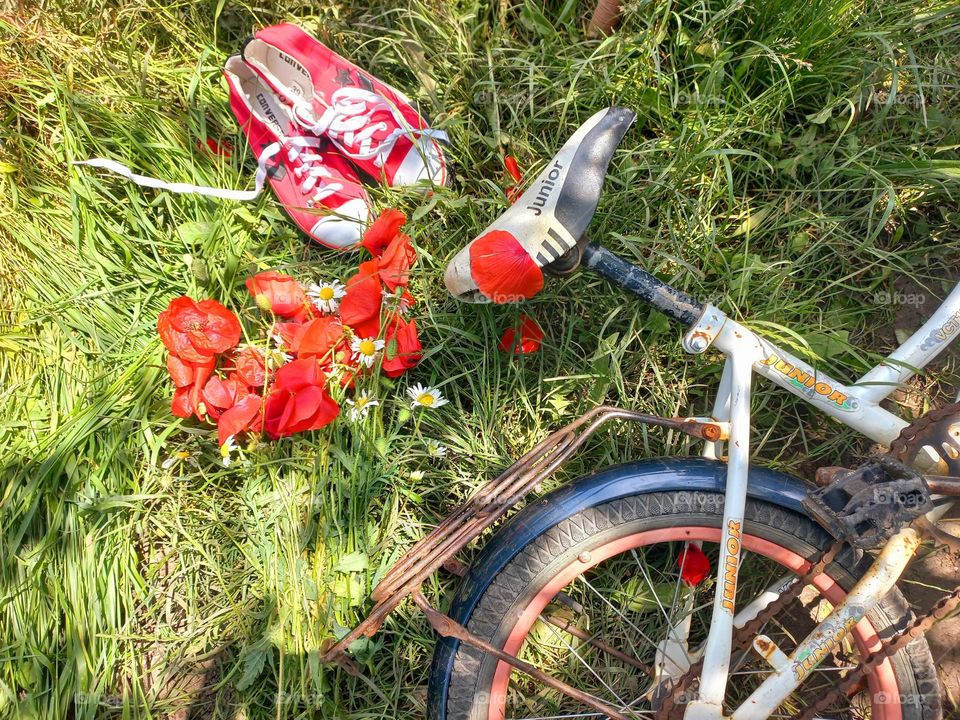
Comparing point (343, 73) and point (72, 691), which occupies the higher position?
point (343, 73)

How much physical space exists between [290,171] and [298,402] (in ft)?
3.02

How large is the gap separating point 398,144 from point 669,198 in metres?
0.98

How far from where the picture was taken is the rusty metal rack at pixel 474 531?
1521mm

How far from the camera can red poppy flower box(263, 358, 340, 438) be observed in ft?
6.47

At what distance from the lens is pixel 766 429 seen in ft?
6.99

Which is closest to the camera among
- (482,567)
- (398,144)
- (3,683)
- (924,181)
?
(482,567)

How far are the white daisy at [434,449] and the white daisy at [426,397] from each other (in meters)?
0.12

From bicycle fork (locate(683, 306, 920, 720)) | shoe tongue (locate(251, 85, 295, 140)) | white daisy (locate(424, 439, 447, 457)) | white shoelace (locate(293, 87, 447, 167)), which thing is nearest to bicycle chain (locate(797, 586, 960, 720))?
bicycle fork (locate(683, 306, 920, 720))

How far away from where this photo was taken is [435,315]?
2.17 metres

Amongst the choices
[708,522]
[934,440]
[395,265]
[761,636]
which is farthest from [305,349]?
[934,440]

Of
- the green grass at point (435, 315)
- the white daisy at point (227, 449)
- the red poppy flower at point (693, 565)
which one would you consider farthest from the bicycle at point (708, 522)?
the white daisy at point (227, 449)

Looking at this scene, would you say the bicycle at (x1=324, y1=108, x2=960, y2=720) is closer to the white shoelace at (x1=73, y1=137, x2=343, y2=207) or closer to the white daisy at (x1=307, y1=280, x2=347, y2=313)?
the white daisy at (x1=307, y1=280, x2=347, y2=313)

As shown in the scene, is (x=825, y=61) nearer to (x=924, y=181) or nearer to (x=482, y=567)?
(x=924, y=181)

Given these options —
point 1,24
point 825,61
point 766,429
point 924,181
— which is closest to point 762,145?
point 825,61
